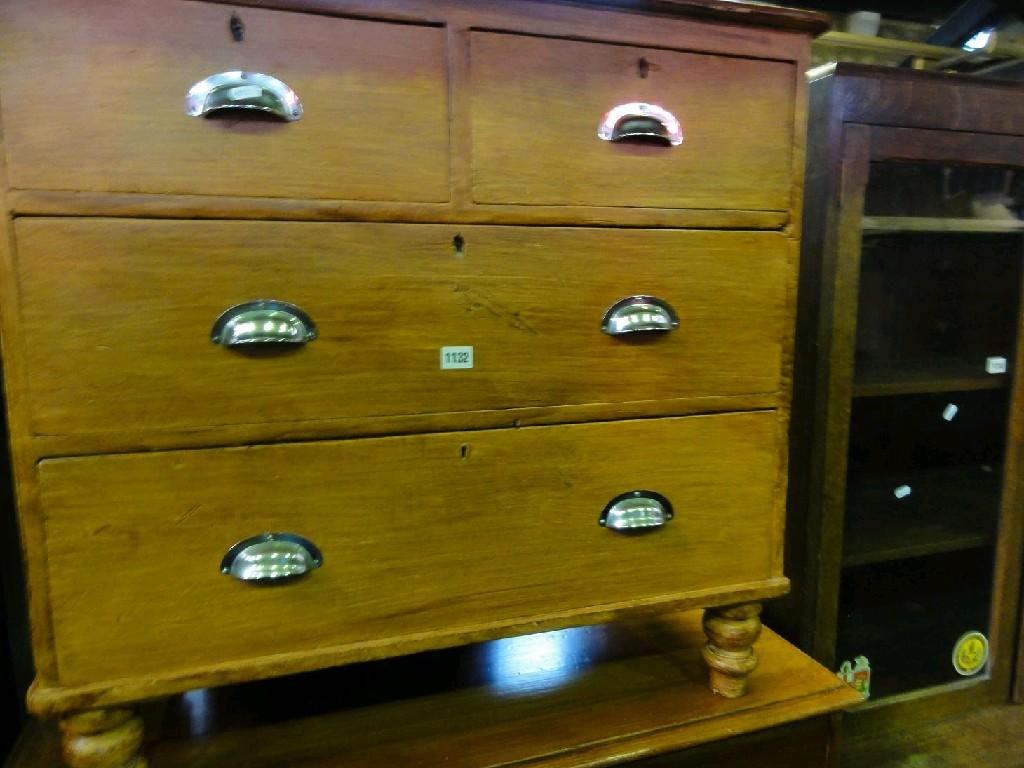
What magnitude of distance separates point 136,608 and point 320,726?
32 cm

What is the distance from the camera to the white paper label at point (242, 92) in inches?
25.0

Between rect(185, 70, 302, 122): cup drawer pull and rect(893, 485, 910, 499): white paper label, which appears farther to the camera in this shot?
rect(893, 485, 910, 499): white paper label

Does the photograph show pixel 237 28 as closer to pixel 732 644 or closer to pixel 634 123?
pixel 634 123

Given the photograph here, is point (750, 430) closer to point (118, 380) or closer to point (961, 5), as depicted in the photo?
point (118, 380)

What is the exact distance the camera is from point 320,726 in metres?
0.88

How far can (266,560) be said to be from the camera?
70 centimetres

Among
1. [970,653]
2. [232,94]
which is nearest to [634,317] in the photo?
[232,94]

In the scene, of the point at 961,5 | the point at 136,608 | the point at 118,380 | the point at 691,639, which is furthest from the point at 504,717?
the point at 961,5

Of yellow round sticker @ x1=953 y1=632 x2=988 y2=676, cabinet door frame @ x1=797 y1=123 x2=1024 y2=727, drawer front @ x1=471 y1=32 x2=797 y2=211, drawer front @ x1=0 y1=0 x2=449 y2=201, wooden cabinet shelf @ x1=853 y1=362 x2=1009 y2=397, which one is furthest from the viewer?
yellow round sticker @ x1=953 y1=632 x2=988 y2=676

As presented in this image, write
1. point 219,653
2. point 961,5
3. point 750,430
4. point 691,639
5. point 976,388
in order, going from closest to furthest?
point 219,653
point 750,430
point 691,639
point 976,388
point 961,5

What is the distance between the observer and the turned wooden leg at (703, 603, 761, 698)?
91 centimetres

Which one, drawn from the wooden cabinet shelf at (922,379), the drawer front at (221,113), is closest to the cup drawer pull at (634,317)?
the drawer front at (221,113)

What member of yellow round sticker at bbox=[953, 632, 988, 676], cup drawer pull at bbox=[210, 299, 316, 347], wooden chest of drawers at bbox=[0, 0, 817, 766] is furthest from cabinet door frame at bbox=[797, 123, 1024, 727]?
cup drawer pull at bbox=[210, 299, 316, 347]

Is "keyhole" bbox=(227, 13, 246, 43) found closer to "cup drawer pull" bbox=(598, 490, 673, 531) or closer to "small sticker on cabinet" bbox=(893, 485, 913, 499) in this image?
"cup drawer pull" bbox=(598, 490, 673, 531)
